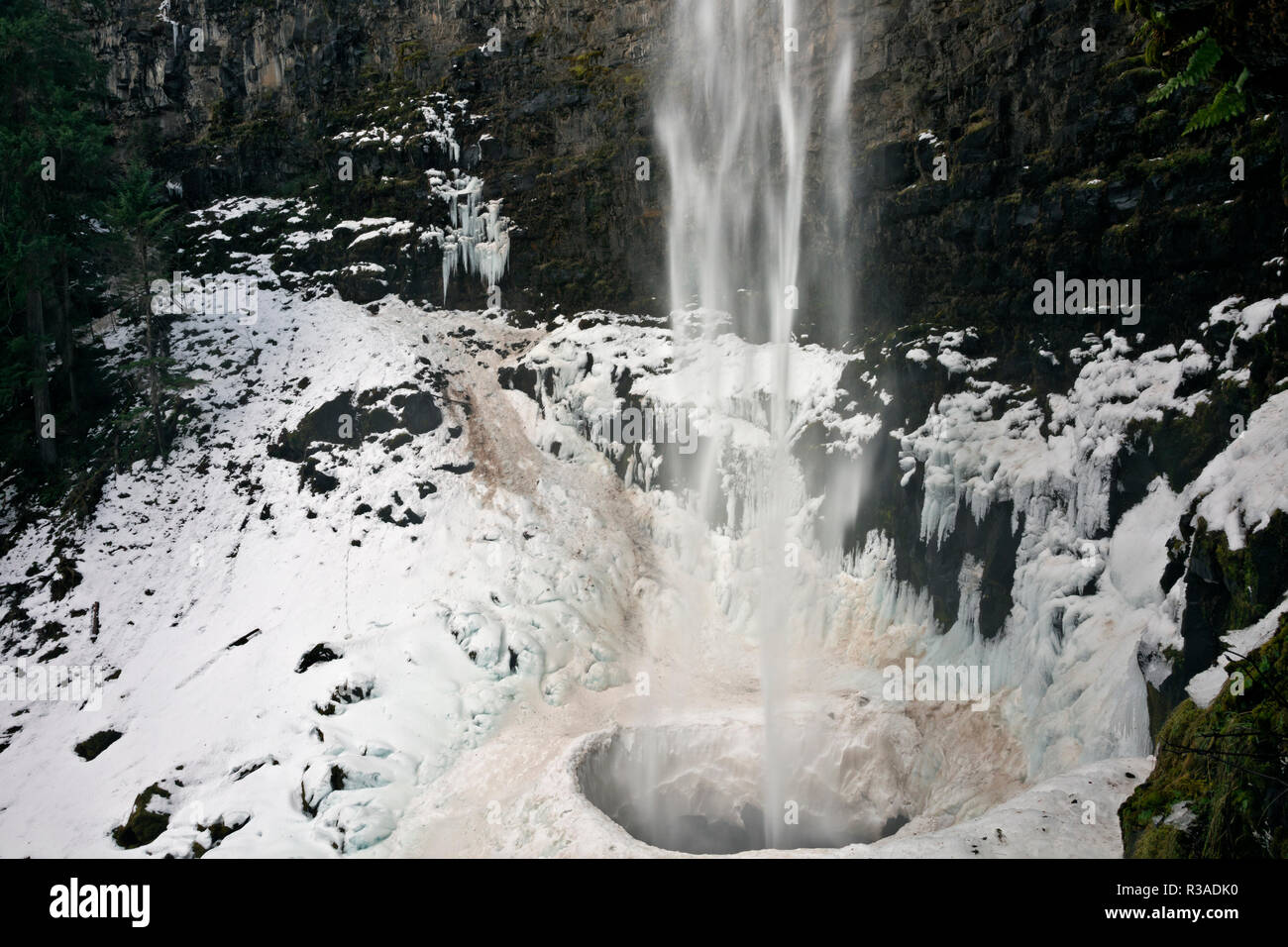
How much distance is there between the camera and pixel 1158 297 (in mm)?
15312

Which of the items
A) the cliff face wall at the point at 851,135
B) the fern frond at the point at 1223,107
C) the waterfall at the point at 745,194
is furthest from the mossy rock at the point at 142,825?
the cliff face wall at the point at 851,135

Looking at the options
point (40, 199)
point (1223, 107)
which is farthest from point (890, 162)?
point (40, 199)

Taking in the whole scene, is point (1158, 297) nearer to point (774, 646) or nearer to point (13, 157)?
point (774, 646)

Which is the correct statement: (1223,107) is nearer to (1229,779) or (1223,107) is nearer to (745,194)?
(1229,779)

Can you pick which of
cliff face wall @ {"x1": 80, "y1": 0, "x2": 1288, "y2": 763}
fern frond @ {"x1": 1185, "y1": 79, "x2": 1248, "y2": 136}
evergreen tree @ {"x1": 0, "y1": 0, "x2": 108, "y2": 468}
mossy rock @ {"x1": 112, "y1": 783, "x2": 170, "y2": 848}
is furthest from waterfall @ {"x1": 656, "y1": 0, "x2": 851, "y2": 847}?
evergreen tree @ {"x1": 0, "y1": 0, "x2": 108, "y2": 468}

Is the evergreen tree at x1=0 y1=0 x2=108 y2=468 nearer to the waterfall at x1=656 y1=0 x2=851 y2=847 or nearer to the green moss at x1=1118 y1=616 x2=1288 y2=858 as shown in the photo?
the waterfall at x1=656 y1=0 x2=851 y2=847

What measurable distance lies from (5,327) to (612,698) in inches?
856

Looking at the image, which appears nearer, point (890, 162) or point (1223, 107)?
point (1223, 107)

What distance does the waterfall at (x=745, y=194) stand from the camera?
22.0 metres

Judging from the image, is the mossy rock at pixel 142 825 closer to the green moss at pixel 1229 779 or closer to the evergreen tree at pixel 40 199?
the evergreen tree at pixel 40 199

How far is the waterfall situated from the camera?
22.0m

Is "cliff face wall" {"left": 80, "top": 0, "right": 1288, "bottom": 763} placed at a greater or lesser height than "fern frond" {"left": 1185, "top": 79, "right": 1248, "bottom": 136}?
greater

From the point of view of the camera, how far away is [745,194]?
2522 centimetres
